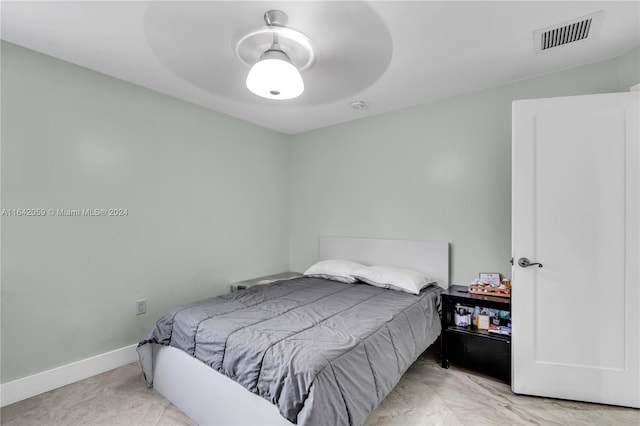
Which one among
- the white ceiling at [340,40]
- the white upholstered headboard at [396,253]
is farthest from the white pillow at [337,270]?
the white ceiling at [340,40]

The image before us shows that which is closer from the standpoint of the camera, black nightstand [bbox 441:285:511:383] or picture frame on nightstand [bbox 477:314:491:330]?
black nightstand [bbox 441:285:511:383]

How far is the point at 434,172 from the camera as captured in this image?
3076 millimetres

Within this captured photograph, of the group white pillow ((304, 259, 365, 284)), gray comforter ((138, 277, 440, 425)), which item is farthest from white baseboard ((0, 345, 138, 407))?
white pillow ((304, 259, 365, 284))

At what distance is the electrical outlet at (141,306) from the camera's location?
2697 mm

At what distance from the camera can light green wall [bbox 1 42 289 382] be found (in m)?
2.12

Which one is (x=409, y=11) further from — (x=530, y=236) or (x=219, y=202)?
(x=219, y=202)

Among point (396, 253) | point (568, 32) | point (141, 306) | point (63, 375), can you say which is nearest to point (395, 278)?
point (396, 253)

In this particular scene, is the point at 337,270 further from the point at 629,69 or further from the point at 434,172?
the point at 629,69

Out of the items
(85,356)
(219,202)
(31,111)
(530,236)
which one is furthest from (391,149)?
(85,356)

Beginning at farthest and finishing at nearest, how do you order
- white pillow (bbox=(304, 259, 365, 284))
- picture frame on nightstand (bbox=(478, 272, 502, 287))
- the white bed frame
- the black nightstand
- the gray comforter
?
1. white pillow (bbox=(304, 259, 365, 284))
2. picture frame on nightstand (bbox=(478, 272, 502, 287))
3. the black nightstand
4. the white bed frame
5. the gray comforter

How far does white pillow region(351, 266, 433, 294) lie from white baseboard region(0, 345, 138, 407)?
2.18 m

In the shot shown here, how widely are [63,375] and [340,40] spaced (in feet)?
10.2

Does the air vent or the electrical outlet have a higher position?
the air vent

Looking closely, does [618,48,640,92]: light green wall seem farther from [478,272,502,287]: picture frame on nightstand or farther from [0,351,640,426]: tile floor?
[0,351,640,426]: tile floor
